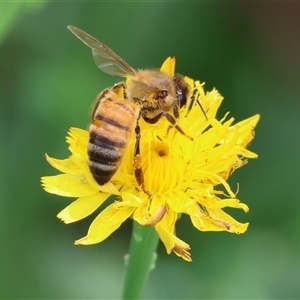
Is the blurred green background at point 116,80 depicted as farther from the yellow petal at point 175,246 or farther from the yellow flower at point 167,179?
the yellow petal at point 175,246

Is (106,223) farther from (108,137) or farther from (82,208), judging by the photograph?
(108,137)

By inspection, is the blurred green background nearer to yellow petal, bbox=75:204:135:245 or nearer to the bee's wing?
the bee's wing

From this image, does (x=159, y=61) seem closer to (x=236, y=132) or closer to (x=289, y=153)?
(x=289, y=153)

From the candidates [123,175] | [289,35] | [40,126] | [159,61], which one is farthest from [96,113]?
[289,35]

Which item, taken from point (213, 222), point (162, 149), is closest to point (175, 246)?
point (213, 222)

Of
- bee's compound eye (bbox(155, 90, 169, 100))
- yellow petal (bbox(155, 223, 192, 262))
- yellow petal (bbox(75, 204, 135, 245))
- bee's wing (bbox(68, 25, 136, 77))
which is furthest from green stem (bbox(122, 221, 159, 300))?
bee's wing (bbox(68, 25, 136, 77))
